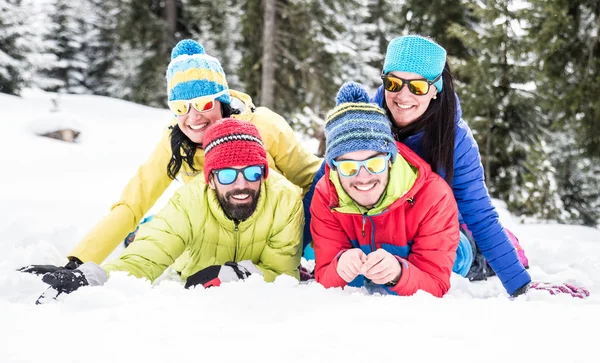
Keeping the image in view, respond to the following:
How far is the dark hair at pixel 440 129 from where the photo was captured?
3.04 metres

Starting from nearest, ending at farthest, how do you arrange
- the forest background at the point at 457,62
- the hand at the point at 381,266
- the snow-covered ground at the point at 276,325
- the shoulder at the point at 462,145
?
the snow-covered ground at the point at 276,325 < the hand at the point at 381,266 < the shoulder at the point at 462,145 < the forest background at the point at 457,62

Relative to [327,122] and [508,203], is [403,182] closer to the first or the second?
[327,122]

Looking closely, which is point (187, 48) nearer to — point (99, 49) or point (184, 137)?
point (184, 137)

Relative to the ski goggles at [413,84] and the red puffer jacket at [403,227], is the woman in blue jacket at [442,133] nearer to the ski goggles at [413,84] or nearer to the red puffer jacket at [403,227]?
the ski goggles at [413,84]

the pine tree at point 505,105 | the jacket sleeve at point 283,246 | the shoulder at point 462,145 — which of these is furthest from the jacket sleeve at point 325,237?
the pine tree at point 505,105

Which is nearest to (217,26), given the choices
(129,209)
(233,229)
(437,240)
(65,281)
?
(129,209)

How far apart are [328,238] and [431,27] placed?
40.4 feet

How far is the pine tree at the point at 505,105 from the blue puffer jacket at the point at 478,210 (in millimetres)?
6954

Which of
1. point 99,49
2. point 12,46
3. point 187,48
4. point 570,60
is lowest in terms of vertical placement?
point 99,49

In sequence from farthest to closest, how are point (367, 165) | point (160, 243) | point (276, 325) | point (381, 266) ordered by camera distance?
point (160, 243), point (367, 165), point (381, 266), point (276, 325)

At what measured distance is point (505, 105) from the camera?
9750 millimetres

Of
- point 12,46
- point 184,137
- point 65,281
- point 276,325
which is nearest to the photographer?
point 276,325

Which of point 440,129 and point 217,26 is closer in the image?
point 440,129

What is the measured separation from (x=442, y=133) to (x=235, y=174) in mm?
1322
